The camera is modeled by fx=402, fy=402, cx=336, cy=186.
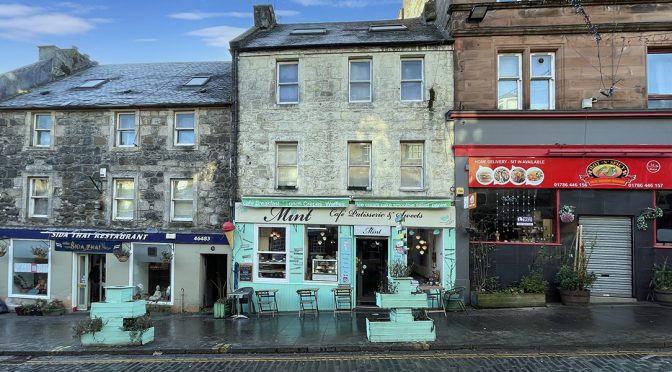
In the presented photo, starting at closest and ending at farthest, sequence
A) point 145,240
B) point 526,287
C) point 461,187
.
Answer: point 526,287, point 461,187, point 145,240

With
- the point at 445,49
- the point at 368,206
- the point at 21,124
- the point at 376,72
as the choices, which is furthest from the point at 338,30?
the point at 21,124

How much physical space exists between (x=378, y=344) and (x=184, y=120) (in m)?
10.3

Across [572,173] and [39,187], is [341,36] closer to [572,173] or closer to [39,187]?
[572,173]

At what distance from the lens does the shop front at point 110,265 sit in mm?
13867

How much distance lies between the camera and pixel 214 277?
1491 cm

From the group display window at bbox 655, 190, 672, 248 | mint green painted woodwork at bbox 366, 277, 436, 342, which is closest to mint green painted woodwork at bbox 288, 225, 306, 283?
mint green painted woodwork at bbox 366, 277, 436, 342

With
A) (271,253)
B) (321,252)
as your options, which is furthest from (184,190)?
(321,252)

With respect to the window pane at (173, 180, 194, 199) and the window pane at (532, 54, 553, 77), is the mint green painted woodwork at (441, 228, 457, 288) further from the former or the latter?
the window pane at (173, 180, 194, 199)

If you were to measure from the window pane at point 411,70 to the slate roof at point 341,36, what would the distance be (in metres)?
0.67

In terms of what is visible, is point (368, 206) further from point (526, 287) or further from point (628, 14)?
point (628, 14)

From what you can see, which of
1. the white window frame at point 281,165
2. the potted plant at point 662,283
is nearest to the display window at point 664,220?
the potted plant at point 662,283

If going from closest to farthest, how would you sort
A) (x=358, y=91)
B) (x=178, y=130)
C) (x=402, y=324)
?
(x=402, y=324) → (x=358, y=91) → (x=178, y=130)

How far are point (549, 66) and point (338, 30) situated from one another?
25.2 feet

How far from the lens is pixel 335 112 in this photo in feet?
44.1
